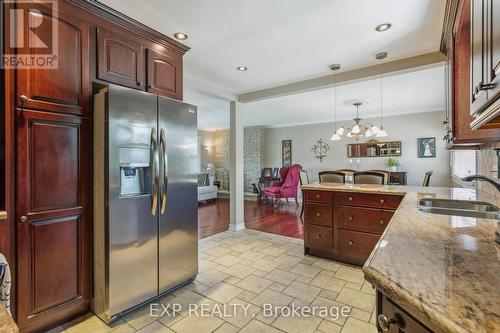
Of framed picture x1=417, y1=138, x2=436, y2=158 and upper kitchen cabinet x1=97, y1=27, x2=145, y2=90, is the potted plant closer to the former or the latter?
framed picture x1=417, y1=138, x2=436, y2=158

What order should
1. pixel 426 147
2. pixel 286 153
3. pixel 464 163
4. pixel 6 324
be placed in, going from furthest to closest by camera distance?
pixel 286 153
pixel 426 147
pixel 464 163
pixel 6 324

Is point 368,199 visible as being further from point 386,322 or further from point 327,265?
point 386,322

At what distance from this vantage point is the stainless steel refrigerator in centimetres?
180

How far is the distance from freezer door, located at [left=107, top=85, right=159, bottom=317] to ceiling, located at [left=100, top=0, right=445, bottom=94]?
0.79m

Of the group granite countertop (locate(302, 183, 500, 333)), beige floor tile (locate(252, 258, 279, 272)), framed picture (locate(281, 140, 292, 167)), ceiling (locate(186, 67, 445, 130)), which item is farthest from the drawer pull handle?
framed picture (locate(281, 140, 292, 167))

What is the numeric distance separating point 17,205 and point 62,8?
1.42 meters

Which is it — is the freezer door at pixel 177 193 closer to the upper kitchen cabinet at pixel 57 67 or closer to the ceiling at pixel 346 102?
the upper kitchen cabinet at pixel 57 67

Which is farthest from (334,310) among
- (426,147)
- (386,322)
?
(426,147)

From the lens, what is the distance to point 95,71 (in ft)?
6.30

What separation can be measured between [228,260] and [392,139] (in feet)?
18.7

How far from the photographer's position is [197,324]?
183 cm

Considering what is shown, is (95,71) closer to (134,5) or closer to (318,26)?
(134,5)

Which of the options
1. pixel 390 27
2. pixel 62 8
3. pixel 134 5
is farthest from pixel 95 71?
pixel 390 27

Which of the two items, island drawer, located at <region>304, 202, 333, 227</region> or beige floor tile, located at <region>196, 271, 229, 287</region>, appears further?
island drawer, located at <region>304, 202, 333, 227</region>
